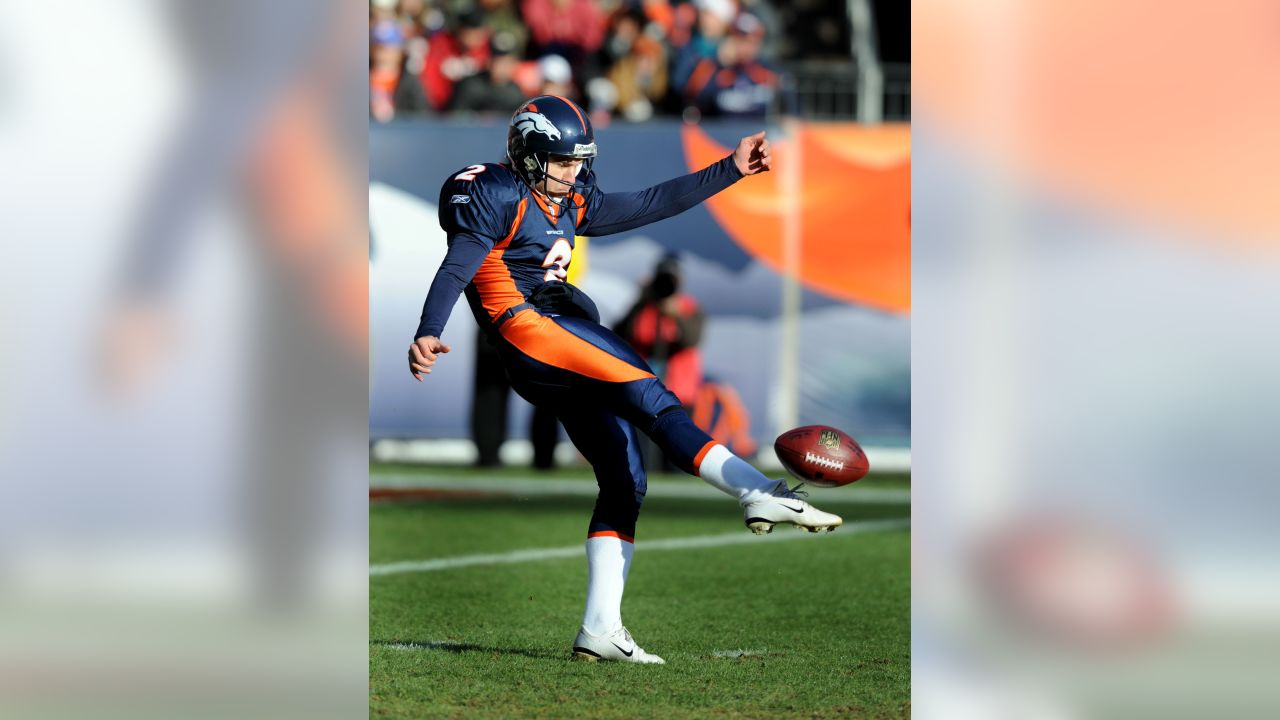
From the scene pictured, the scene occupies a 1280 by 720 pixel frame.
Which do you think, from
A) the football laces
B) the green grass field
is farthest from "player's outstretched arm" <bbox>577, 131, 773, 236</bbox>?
the green grass field

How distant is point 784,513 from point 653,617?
6.42 feet

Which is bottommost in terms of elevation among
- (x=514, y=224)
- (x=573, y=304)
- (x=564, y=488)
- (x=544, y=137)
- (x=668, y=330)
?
(x=564, y=488)

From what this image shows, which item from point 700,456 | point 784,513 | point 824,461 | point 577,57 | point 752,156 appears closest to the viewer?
point 784,513

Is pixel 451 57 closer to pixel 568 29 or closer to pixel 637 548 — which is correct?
pixel 568 29

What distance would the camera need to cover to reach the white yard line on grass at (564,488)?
1198 cm

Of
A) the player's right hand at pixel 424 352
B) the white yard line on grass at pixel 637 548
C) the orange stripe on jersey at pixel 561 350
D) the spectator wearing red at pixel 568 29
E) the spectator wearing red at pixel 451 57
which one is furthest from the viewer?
the spectator wearing red at pixel 568 29

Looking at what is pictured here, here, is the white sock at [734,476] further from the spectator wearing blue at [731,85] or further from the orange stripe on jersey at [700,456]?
the spectator wearing blue at [731,85]

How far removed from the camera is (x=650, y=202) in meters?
5.70

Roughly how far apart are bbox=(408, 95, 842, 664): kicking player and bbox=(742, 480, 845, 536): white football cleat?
0.32 metres

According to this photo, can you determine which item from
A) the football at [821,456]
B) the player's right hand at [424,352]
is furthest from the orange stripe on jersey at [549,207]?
the football at [821,456]

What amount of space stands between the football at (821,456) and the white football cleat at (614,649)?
88cm
